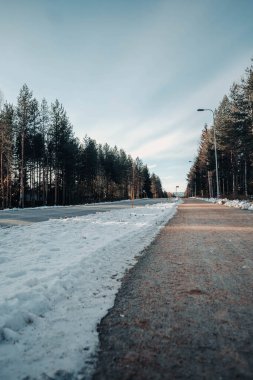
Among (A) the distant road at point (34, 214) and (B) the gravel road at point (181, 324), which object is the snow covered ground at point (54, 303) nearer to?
(B) the gravel road at point (181, 324)

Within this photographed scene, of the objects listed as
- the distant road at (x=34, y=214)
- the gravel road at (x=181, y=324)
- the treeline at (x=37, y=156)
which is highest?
the treeline at (x=37, y=156)

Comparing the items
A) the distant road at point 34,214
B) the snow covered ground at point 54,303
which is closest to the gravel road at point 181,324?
the snow covered ground at point 54,303

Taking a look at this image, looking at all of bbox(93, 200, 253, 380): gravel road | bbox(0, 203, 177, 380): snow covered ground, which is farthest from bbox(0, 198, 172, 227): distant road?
bbox(93, 200, 253, 380): gravel road

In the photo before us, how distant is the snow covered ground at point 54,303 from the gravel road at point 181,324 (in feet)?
0.58

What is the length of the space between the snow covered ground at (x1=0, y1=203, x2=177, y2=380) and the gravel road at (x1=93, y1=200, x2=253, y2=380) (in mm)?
177

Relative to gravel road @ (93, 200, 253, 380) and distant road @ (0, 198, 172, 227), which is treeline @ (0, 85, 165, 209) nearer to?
distant road @ (0, 198, 172, 227)

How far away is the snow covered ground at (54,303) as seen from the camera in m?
2.28

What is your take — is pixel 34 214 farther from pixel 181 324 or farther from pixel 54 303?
pixel 181 324

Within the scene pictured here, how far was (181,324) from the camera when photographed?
2.85 metres

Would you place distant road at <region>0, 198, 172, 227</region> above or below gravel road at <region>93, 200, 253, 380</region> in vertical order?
above

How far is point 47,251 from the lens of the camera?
670cm

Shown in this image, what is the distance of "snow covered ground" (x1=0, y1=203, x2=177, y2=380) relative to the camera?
2283 mm

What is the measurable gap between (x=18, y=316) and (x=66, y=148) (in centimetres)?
4809

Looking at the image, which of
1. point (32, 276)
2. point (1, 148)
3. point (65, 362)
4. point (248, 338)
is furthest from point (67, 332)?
point (1, 148)
